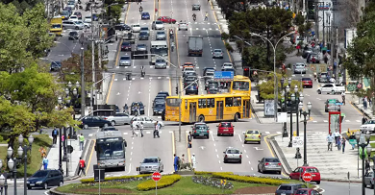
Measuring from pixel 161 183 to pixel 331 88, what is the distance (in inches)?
2398

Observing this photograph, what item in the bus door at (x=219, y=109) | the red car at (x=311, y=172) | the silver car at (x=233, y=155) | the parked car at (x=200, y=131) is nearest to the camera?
the red car at (x=311, y=172)

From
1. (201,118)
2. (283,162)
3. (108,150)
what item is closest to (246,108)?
(201,118)

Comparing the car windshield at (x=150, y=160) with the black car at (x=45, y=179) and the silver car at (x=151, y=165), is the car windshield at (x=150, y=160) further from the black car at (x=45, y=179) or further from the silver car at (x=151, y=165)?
the black car at (x=45, y=179)

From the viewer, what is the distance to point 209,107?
101875mm

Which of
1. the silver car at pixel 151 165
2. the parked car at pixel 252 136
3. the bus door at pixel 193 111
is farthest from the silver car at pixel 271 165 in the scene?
the bus door at pixel 193 111

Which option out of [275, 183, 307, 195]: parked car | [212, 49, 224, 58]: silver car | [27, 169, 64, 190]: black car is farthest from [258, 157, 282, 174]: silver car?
[212, 49, 224, 58]: silver car

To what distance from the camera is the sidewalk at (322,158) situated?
3038 inches

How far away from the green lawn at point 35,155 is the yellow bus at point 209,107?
43.8ft

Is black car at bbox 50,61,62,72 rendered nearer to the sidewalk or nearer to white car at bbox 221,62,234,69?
white car at bbox 221,62,234,69

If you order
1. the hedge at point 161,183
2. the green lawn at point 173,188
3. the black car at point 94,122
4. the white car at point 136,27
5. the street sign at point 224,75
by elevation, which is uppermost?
the white car at point 136,27

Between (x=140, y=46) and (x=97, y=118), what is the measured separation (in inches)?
1903

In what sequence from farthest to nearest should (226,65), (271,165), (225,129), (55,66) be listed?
(226,65), (55,66), (225,129), (271,165)

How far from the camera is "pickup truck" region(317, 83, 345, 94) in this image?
122 m

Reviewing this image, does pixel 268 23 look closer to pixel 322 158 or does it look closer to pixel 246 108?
pixel 246 108
